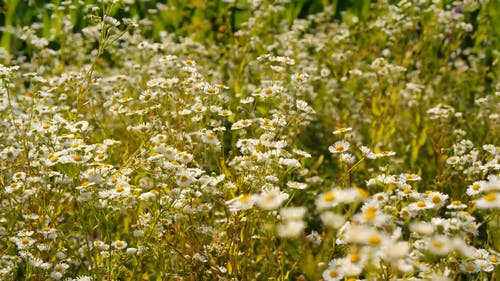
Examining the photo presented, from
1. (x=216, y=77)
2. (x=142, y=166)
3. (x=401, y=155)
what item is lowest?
(x=401, y=155)

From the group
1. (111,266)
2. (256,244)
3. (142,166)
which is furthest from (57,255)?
(256,244)

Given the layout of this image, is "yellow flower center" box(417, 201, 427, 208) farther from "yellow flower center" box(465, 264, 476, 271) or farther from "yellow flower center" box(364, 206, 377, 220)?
"yellow flower center" box(364, 206, 377, 220)

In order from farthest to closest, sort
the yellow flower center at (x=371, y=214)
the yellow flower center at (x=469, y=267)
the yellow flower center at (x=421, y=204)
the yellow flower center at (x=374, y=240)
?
the yellow flower center at (x=421, y=204) → the yellow flower center at (x=469, y=267) → the yellow flower center at (x=371, y=214) → the yellow flower center at (x=374, y=240)

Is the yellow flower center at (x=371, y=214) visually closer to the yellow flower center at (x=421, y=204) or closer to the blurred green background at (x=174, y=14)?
the yellow flower center at (x=421, y=204)

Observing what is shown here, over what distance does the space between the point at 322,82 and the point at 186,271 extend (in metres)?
2.13

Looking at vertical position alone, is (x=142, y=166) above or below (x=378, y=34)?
above

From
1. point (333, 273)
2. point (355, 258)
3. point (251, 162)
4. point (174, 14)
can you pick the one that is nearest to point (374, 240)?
point (355, 258)

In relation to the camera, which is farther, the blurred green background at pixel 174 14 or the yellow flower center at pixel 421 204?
the blurred green background at pixel 174 14

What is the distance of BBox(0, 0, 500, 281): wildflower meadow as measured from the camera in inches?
70.2

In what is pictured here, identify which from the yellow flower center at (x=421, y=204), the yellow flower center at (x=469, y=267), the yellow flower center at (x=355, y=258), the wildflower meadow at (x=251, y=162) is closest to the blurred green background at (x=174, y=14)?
the wildflower meadow at (x=251, y=162)

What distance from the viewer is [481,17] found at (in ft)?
14.3

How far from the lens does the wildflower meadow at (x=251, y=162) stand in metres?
1.78

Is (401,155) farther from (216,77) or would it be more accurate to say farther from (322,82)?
(216,77)

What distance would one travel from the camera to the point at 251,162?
2.14 metres
